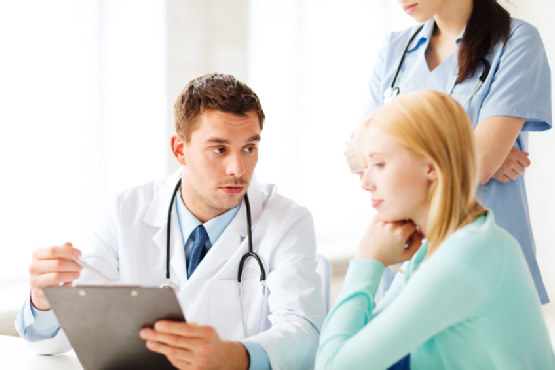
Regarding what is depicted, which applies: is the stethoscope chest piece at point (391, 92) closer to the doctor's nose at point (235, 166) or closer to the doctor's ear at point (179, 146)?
the doctor's nose at point (235, 166)

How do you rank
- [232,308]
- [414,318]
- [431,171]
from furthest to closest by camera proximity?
1. [232,308]
2. [431,171]
3. [414,318]

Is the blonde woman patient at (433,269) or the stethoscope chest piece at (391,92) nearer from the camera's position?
the blonde woman patient at (433,269)

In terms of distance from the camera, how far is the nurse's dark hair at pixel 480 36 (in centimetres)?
138

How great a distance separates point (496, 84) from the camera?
1.36 meters

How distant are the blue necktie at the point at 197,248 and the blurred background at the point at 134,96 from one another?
320 mm

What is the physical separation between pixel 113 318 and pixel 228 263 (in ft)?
1.62

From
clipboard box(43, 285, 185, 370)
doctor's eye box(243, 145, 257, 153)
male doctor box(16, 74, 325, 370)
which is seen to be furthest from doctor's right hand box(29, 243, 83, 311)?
doctor's eye box(243, 145, 257, 153)

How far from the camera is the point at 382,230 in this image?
950mm

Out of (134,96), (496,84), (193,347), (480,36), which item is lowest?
(193,347)

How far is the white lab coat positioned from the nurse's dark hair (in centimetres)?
60

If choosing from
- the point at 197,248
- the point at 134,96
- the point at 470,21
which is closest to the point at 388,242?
the point at 197,248

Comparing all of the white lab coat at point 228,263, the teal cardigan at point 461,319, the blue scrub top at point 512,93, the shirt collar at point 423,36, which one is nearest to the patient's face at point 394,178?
the teal cardigan at point 461,319

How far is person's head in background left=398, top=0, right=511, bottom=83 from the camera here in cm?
137

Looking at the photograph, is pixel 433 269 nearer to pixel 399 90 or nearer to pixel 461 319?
pixel 461 319
